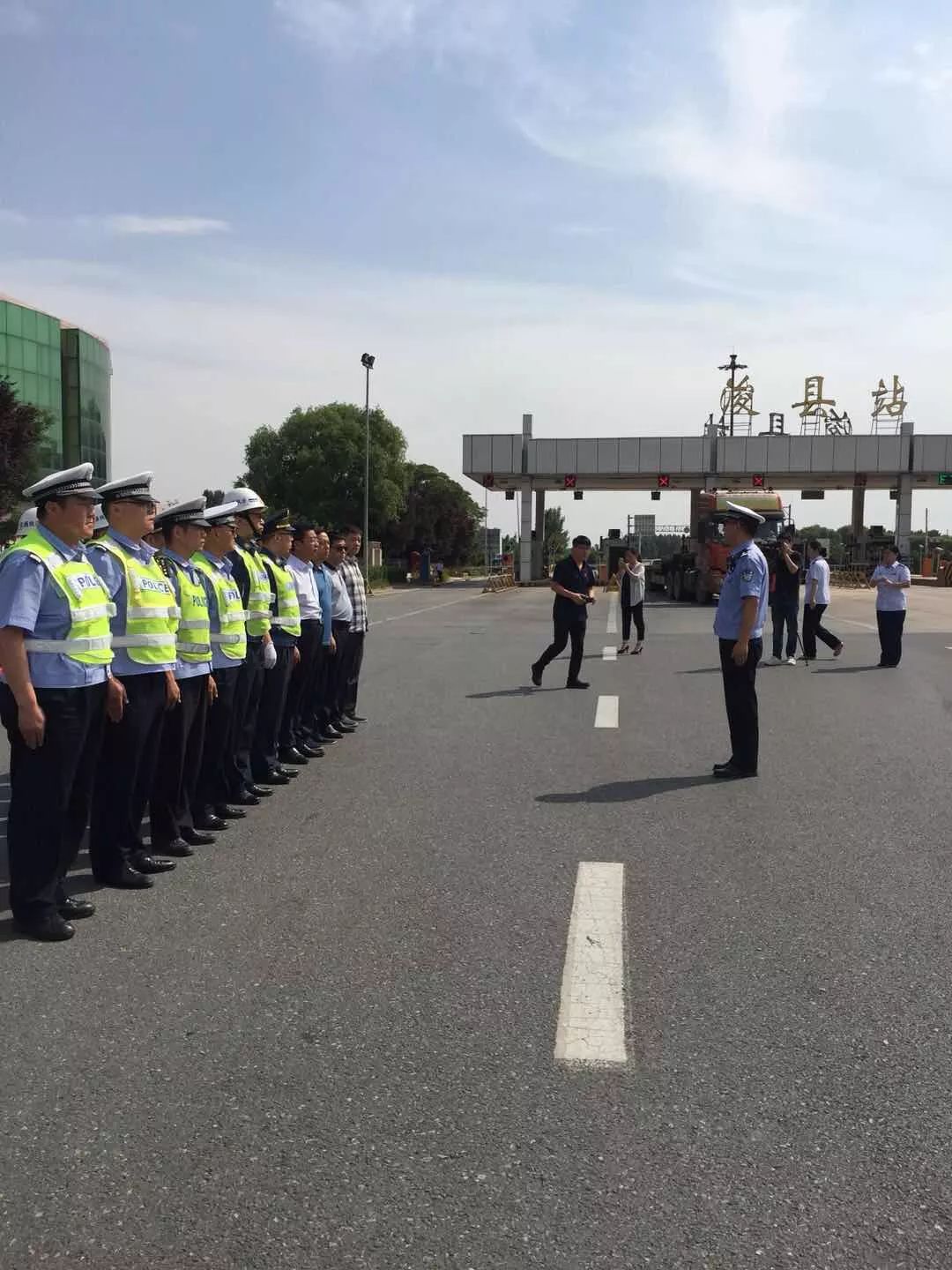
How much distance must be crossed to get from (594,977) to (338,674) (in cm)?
618

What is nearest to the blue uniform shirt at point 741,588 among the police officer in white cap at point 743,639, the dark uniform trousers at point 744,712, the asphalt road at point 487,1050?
the police officer in white cap at point 743,639

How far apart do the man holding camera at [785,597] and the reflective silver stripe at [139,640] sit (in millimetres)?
12431

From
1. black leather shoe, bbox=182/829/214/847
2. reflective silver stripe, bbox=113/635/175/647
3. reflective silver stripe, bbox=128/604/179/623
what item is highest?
reflective silver stripe, bbox=128/604/179/623

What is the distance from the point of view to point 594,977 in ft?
13.8

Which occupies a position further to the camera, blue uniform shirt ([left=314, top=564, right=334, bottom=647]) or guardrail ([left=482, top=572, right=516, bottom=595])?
guardrail ([left=482, top=572, right=516, bottom=595])

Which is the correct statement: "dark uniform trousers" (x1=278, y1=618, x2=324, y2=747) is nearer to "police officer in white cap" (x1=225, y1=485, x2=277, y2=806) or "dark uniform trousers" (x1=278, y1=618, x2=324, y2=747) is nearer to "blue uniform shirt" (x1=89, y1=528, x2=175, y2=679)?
"police officer in white cap" (x1=225, y1=485, x2=277, y2=806)

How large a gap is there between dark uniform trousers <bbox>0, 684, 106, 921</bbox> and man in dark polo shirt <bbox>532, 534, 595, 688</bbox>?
931cm

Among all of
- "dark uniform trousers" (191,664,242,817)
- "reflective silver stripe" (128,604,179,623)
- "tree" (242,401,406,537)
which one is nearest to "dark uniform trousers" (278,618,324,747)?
"dark uniform trousers" (191,664,242,817)

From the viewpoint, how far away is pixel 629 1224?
8.80ft

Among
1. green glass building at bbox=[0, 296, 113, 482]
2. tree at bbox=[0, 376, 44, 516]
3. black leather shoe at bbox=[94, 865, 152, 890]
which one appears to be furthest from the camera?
green glass building at bbox=[0, 296, 113, 482]

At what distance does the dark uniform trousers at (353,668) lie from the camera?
10.3m

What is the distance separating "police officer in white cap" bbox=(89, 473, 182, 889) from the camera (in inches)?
214

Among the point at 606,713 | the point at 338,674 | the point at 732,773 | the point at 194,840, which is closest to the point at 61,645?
the point at 194,840

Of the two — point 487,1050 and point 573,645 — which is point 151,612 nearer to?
point 487,1050
